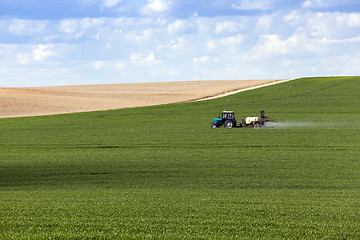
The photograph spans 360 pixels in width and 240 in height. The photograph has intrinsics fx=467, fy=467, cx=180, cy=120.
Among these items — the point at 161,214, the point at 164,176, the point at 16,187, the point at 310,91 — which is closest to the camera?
the point at 161,214

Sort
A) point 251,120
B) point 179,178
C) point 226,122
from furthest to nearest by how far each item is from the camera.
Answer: point 251,120 → point 226,122 → point 179,178

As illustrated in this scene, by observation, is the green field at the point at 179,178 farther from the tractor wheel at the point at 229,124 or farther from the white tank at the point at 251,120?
the white tank at the point at 251,120

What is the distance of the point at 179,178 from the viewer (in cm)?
1781

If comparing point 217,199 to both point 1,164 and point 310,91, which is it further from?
point 310,91

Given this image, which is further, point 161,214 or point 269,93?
point 269,93

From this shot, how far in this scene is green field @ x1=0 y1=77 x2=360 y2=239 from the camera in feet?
31.9

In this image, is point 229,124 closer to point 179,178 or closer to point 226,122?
point 226,122

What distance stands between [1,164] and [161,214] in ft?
42.9

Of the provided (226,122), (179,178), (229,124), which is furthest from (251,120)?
(179,178)

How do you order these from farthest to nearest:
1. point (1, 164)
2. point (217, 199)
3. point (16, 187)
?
point (1, 164), point (16, 187), point (217, 199)

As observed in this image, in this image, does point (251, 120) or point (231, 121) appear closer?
point (231, 121)

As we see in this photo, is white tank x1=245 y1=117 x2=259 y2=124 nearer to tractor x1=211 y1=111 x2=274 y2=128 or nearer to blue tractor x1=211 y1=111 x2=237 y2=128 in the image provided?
tractor x1=211 y1=111 x2=274 y2=128

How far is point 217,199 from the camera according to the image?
12.7 m

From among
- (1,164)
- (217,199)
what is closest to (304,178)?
(217,199)
